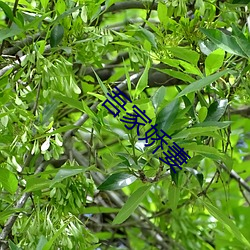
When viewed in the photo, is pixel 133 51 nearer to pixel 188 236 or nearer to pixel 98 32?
pixel 98 32

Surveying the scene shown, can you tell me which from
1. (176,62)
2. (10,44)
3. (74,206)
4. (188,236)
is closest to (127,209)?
(74,206)

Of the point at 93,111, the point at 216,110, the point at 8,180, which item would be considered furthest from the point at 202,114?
the point at 8,180

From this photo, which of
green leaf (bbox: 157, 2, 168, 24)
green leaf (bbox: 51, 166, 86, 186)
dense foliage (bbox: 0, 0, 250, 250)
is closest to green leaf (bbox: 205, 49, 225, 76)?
dense foliage (bbox: 0, 0, 250, 250)

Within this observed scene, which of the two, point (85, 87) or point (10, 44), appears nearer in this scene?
point (10, 44)

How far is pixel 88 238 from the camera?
909 millimetres

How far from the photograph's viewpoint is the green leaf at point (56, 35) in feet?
2.90

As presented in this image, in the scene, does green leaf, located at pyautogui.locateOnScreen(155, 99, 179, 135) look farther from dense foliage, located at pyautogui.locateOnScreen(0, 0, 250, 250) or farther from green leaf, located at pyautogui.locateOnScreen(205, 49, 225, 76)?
green leaf, located at pyautogui.locateOnScreen(205, 49, 225, 76)

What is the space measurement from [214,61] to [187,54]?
0.13ft

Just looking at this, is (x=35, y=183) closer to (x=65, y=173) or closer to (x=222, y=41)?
(x=65, y=173)

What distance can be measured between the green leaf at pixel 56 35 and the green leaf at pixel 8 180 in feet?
0.58

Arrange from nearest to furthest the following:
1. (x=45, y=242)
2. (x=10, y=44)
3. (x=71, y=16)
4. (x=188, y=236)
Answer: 1. (x=45, y=242)
2. (x=71, y=16)
3. (x=10, y=44)
4. (x=188, y=236)

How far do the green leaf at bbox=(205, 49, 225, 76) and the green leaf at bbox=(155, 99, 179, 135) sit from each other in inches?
4.2

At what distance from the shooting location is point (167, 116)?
2.56ft

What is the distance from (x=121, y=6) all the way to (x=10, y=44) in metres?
0.21
